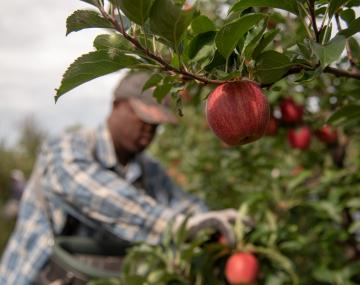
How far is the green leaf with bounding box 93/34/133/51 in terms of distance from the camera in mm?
670

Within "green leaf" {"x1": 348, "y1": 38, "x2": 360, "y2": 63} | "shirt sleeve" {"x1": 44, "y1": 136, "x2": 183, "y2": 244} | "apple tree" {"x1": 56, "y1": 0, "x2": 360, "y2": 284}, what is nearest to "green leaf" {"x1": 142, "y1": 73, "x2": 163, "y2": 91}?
"apple tree" {"x1": 56, "y1": 0, "x2": 360, "y2": 284}

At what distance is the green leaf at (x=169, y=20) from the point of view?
0.61 metres

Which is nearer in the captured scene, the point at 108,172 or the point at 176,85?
the point at 176,85

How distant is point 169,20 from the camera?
620mm

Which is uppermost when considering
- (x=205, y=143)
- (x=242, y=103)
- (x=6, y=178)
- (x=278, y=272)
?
(x=242, y=103)

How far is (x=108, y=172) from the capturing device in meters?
1.87

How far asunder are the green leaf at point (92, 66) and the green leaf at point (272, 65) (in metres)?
0.16

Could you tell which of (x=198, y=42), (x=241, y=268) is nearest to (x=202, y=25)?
(x=198, y=42)

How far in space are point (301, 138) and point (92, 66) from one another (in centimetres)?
140

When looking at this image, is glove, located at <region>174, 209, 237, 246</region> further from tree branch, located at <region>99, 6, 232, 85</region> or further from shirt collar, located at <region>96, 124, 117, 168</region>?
tree branch, located at <region>99, 6, 232, 85</region>

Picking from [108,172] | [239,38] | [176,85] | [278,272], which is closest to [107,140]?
[108,172]

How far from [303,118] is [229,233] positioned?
67cm

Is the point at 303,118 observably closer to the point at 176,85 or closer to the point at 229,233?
the point at 229,233

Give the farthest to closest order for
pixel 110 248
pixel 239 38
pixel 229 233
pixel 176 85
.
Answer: pixel 110 248, pixel 229 233, pixel 176 85, pixel 239 38
